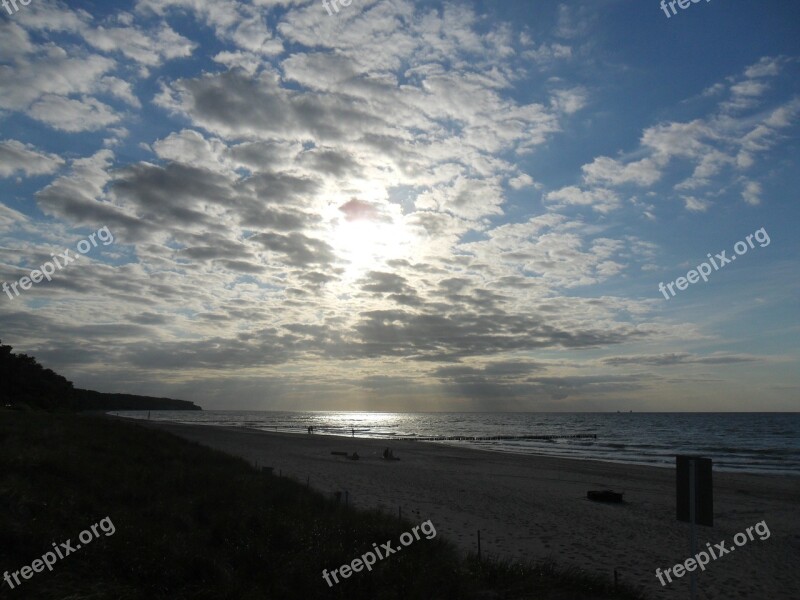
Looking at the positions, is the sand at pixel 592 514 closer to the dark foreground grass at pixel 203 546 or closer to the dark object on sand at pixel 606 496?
the dark object on sand at pixel 606 496

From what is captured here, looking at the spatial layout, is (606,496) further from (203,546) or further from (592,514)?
(203,546)

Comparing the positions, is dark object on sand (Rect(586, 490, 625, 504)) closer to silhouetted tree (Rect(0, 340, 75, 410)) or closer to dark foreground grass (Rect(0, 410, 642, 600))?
dark foreground grass (Rect(0, 410, 642, 600))

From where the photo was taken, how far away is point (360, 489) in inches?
981

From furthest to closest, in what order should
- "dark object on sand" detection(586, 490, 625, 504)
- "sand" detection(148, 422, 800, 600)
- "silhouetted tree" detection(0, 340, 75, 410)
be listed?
"silhouetted tree" detection(0, 340, 75, 410)
"dark object on sand" detection(586, 490, 625, 504)
"sand" detection(148, 422, 800, 600)

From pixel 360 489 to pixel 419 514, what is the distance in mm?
6329

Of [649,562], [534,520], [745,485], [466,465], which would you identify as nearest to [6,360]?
[466,465]

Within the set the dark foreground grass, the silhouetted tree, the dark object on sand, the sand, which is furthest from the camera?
the silhouetted tree

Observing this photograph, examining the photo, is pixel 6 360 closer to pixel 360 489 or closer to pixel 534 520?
pixel 360 489

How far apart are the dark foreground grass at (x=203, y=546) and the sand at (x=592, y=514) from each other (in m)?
3.32

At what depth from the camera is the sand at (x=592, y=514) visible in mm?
13680

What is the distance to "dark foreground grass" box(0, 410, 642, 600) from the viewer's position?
8.33m

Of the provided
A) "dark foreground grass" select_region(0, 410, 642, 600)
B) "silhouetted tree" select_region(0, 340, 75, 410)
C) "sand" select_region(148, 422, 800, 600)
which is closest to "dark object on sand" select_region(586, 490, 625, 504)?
"sand" select_region(148, 422, 800, 600)

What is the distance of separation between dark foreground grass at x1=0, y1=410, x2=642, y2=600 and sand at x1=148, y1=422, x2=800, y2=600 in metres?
3.32

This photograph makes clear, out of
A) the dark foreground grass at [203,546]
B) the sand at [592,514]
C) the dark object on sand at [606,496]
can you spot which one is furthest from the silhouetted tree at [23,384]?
the dark object on sand at [606,496]
